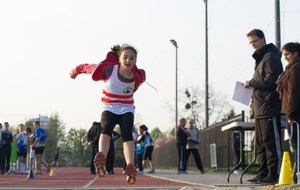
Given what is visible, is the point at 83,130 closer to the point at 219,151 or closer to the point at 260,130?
the point at 219,151

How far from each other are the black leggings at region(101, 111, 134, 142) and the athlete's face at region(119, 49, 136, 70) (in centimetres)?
64

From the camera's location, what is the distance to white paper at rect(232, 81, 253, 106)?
34.9 feet

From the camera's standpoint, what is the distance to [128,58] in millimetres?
8383

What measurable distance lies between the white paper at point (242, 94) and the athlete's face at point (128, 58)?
276cm

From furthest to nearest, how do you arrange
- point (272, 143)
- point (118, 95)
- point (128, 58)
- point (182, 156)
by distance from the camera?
point (182, 156), point (272, 143), point (118, 95), point (128, 58)

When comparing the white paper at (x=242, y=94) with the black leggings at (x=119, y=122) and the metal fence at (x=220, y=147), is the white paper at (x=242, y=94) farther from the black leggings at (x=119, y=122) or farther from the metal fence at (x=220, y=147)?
the metal fence at (x=220, y=147)

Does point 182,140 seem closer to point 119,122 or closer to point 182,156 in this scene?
point 182,156

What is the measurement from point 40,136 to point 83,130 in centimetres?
9861

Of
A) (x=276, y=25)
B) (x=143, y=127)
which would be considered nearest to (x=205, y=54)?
(x=143, y=127)

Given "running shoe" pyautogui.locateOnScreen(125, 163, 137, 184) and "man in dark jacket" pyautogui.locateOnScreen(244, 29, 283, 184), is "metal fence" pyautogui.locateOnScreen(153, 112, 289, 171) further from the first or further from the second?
"running shoe" pyautogui.locateOnScreen(125, 163, 137, 184)

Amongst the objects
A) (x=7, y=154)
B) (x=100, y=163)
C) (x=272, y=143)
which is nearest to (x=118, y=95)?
(x=100, y=163)

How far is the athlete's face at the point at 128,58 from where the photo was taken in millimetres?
8375

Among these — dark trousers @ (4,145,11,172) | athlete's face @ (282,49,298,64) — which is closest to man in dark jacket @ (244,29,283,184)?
athlete's face @ (282,49,298,64)

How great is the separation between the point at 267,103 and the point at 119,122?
2494mm
